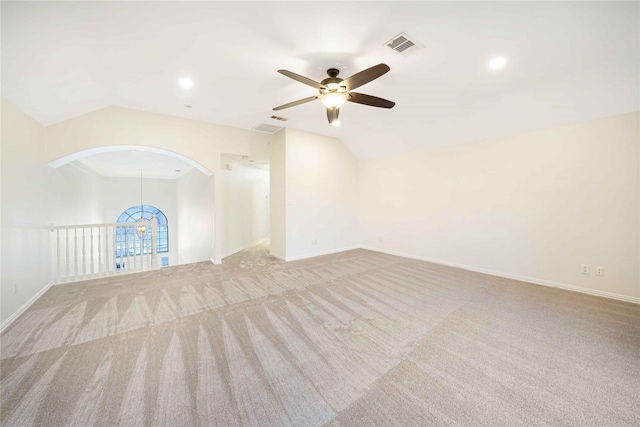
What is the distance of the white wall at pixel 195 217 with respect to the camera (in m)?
5.83

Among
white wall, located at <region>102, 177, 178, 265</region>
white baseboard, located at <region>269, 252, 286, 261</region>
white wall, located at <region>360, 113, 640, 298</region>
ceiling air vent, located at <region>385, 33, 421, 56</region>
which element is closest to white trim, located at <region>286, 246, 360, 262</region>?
white baseboard, located at <region>269, 252, 286, 261</region>

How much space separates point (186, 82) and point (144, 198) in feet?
28.4

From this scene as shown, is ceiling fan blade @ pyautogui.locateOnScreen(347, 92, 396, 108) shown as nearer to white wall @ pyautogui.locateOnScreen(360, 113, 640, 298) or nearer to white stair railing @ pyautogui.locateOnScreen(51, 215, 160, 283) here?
white wall @ pyautogui.locateOnScreen(360, 113, 640, 298)

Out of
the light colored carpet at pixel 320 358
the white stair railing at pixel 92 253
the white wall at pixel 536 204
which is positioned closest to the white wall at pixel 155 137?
the white stair railing at pixel 92 253

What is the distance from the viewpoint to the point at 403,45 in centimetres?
219

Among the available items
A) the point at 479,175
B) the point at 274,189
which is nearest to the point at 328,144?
the point at 274,189

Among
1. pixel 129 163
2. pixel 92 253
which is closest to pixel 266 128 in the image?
pixel 92 253

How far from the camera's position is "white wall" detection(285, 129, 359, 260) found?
500 centimetres

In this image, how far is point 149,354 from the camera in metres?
1.92

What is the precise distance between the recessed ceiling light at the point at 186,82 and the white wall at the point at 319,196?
82.5 inches

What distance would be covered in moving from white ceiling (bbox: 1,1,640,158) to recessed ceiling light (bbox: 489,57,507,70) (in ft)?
0.23

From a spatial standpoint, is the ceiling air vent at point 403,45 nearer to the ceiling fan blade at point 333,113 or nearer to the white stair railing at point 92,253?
the ceiling fan blade at point 333,113

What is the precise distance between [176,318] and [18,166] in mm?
2648

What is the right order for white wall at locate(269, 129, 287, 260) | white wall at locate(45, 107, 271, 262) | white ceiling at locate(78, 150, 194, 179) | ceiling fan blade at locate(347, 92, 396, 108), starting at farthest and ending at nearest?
1. white ceiling at locate(78, 150, 194, 179)
2. white wall at locate(269, 129, 287, 260)
3. white wall at locate(45, 107, 271, 262)
4. ceiling fan blade at locate(347, 92, 396, 108)
